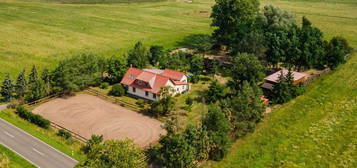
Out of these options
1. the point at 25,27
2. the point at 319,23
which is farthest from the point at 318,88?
the point at 25,27

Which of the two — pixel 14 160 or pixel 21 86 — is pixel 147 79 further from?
pixel 14 160

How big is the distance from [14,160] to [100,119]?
1709 cm

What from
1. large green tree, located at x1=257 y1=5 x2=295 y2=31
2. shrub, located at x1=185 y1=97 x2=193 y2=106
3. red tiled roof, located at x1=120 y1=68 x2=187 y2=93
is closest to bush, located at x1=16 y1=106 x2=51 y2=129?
red tiled roof, located at x1=120 y1=68 x2=187 y2=93

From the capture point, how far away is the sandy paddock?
181ft

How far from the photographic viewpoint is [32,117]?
187 feet

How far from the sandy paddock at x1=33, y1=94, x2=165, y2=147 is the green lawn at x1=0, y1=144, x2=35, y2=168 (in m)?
10.5

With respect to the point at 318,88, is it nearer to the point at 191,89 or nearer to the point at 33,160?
the point at 191,89

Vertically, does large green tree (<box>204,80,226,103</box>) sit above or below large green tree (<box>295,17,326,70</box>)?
below

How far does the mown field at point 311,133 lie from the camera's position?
4722cm

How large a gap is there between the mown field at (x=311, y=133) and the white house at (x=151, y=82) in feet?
68.5

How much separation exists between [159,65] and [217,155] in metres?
41.6

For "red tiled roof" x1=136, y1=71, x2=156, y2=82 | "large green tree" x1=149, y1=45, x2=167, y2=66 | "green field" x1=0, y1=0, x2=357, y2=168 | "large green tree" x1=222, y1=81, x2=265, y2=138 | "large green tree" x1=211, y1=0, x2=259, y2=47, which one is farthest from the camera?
"large green tree" x1=211, y1=0, x2=259, y2=47

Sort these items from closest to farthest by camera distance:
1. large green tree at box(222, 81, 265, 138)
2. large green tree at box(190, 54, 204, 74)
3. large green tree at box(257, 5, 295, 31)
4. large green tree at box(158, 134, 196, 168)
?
large green tree at box(158, 134, 196, 168) < large green tree at box(222, 81, 265, 138) < large green tree at box(190, 54, 204, 74) < large green tree at box(257, 5, 295, 31)

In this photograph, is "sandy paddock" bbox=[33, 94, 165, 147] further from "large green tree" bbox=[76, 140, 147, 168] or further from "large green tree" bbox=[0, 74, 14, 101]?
"large green tree" bbox=[76, 140, 147, 168]
